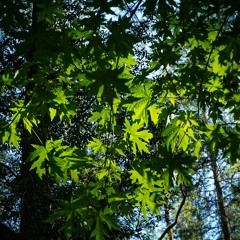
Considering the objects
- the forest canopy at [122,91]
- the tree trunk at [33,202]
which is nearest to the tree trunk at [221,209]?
the tree trunk at [33,202]

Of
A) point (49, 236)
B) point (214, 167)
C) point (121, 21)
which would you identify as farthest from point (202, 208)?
point (121, 21)

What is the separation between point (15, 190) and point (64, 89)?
330 cm

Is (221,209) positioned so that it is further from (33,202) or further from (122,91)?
(122,91)

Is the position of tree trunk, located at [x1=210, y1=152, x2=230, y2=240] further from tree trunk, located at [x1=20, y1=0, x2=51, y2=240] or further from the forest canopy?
the forest canopy

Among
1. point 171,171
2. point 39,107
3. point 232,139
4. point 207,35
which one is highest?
point 207,35

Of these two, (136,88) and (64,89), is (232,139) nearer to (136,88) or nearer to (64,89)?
(136,88)

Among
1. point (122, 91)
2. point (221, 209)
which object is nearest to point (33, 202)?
point (122, 91)

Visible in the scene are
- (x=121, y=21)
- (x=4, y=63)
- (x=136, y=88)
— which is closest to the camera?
(x=121, y=21)

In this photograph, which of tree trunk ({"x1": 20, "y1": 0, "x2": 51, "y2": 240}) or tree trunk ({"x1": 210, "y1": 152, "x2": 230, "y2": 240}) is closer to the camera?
tree trunk ({"x1": 20, "y1": 0, "x2": 51, "y2": 240})

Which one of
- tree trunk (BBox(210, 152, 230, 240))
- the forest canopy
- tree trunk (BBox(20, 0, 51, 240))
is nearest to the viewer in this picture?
the forest canopy

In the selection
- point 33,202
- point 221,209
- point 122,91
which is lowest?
point 122,91

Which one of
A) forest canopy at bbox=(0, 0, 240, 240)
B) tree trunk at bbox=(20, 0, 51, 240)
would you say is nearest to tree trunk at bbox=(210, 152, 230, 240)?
tree trunk at bbox=(20, 0, 51, 240)

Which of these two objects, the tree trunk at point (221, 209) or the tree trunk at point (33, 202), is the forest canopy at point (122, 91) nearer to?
the tree trunk at point (33, 202)

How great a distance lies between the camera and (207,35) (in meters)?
2.18
